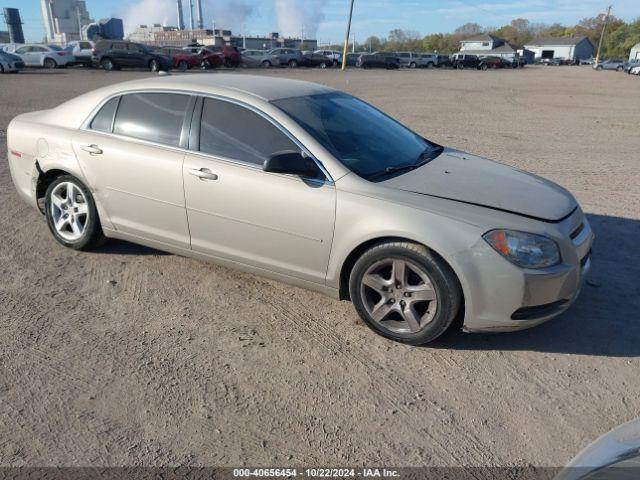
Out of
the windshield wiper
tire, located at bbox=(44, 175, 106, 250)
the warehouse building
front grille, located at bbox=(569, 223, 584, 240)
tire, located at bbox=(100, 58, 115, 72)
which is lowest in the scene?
the warehouse building

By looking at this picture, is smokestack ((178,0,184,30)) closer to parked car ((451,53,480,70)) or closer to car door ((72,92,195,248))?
parked car ((451,53,480,70))

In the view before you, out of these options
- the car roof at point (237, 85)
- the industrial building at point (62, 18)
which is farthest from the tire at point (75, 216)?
the industrial building at point (62, 18)

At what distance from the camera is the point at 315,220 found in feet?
11.6

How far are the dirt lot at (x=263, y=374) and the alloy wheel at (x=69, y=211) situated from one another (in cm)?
22

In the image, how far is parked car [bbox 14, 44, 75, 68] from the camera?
34.7m

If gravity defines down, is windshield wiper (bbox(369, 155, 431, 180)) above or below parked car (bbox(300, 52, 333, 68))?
above

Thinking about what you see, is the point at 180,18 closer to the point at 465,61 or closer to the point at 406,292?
the point at 465,61

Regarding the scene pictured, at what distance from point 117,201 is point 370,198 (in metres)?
2.21

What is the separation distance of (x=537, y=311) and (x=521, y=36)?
156 m

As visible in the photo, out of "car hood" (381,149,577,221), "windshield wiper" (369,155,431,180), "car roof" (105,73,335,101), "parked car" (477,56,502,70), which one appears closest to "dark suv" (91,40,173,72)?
"car roof" (105,73,335,101)

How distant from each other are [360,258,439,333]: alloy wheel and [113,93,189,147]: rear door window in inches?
73.5

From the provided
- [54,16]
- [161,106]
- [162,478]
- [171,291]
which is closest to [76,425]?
[162,478]

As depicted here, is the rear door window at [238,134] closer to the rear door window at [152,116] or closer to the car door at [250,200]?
the car door at [250,200]

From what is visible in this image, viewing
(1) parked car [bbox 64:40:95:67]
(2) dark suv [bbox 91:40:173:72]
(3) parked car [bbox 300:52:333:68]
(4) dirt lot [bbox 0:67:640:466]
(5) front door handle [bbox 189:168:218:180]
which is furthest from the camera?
(3) parked car [bbox 300:52:333:68]
